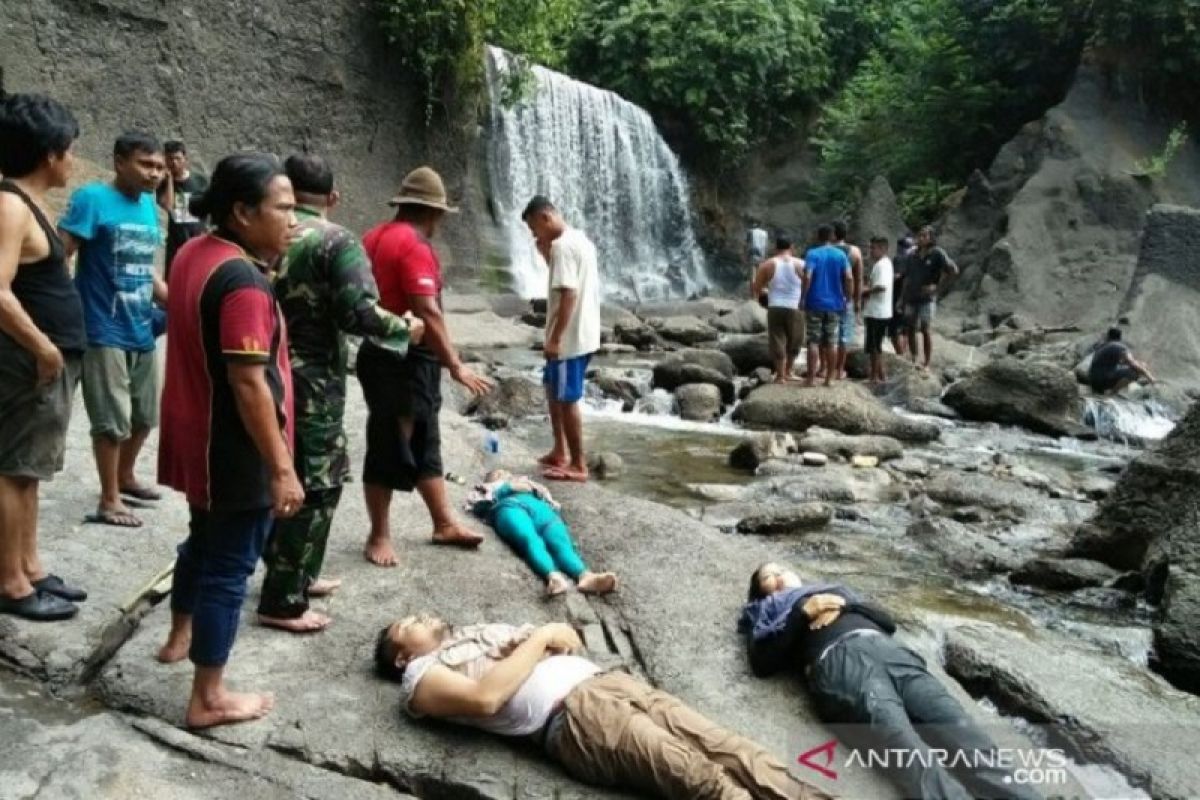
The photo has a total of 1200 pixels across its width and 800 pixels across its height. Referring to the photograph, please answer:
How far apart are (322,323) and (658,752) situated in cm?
196

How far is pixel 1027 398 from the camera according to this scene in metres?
12.4

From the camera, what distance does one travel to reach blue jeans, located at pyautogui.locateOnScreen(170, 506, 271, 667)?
3123mm

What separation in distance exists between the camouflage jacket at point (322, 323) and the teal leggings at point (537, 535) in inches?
50.6

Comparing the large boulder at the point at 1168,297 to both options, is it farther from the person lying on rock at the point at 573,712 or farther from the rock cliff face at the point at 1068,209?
the person lying on rock at the point at 573,712

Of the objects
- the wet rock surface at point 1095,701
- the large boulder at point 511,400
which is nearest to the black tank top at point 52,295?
the wet rock surface at point 1095,701

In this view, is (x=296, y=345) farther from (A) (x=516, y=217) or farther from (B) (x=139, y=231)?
(A) (x=516, y=217)

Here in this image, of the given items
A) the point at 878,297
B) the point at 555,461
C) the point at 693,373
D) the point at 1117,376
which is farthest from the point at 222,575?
the point at 1117,376

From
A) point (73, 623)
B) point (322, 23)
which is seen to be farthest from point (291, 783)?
point (322, 23)

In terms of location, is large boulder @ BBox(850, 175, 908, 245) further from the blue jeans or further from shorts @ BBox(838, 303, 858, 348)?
the blue jeans

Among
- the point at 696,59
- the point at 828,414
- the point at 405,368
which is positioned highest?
the point at 696,59

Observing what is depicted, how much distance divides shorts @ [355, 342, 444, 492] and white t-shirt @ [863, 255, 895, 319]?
9982mm

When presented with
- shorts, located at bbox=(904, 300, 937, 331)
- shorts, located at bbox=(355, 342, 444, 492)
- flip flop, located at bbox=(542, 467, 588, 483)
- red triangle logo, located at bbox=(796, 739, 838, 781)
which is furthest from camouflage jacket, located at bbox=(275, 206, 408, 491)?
shorts, located at bbox=(904, 300, 937, 331)

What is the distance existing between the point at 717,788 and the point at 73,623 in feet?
7.71

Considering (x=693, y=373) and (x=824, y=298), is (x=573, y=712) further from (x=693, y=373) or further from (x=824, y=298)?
(x=693, y=373)
